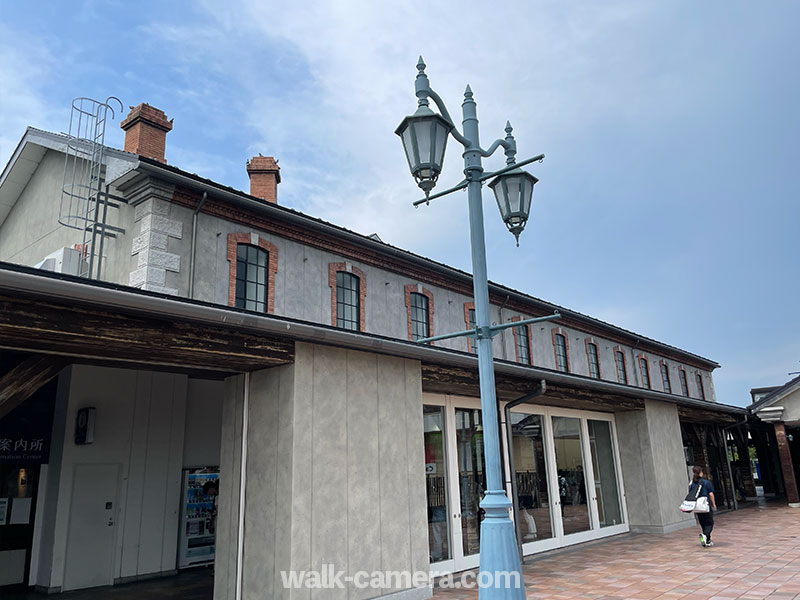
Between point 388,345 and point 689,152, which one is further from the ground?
point 689,152

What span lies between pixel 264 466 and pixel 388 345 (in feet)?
6.48

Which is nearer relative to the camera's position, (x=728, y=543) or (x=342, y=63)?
(x=342, y=63)

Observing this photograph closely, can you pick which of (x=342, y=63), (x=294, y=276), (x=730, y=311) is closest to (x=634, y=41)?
(x=342, y=63)

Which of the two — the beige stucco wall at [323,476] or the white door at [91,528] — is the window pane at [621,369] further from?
the white door at [91,528]

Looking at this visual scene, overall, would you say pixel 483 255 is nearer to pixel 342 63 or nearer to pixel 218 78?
pixel 342 63

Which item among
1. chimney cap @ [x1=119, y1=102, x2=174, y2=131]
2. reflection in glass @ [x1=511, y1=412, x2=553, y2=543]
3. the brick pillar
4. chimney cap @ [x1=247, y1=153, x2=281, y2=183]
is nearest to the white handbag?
reflection in glass @ [x1=511, y1=412, x2=553, y2=543]

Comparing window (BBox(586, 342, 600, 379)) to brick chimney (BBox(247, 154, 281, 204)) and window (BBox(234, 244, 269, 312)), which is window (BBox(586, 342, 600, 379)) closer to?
brick chimney (BBox(247, 154, 281, 204))

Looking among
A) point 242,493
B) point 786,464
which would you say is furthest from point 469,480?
point 786,464

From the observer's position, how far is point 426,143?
4.83 meters

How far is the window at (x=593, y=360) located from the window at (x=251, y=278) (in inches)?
661

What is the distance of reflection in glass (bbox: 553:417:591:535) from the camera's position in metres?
11.4

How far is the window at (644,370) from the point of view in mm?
28922

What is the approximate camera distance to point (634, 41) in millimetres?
8828

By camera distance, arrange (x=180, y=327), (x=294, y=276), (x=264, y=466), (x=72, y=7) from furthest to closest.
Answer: (x=294, y=276)
(x=72, y=7)
(x=264, y=466)
(x=180, y=327)
